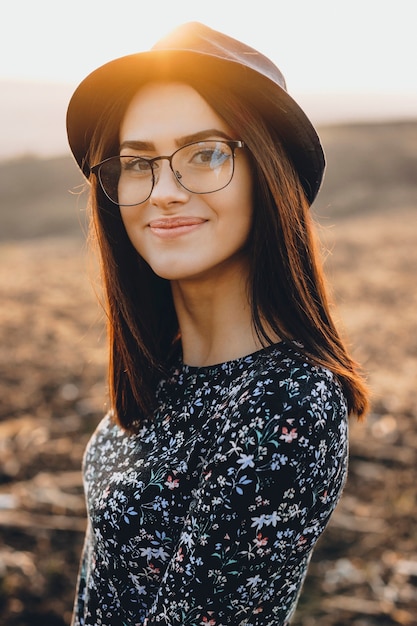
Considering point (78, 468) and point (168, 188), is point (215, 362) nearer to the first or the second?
point (168, 188)

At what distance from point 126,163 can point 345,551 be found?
2585 mm

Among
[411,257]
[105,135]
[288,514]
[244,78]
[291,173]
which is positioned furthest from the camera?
[411,257]

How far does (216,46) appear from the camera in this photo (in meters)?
1.58

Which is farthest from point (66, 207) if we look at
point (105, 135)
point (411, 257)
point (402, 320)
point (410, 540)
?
point (105, 135)

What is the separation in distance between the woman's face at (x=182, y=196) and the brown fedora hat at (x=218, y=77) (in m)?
0.05

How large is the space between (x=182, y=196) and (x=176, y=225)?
7 cm

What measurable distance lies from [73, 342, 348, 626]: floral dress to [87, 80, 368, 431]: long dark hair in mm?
101

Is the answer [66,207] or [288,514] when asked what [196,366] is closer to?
[288,514]

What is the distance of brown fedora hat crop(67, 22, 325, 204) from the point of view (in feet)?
4.99

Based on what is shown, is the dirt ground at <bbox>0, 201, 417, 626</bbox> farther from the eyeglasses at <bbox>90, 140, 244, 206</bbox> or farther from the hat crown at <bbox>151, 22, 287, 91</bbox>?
the hat crown at <bbox>151, 22, 287, 91</bbox>

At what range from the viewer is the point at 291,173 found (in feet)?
5.37

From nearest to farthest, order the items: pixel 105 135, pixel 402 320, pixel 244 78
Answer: pixel 244 78 → pixel 105 135 → pixel 402 320

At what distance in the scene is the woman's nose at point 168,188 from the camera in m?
1.58

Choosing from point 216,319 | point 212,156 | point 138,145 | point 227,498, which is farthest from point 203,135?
point 227,498
